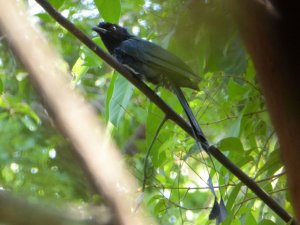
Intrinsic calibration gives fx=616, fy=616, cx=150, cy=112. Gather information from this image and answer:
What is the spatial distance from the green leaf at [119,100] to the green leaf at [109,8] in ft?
1.00

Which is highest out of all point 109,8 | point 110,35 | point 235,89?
point 110,35

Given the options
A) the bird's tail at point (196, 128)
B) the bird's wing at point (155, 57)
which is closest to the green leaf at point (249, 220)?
the bird's tail at point (196, 128)

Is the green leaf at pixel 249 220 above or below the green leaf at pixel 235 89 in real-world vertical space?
A: below

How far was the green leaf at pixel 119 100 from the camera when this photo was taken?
1969 millimetres

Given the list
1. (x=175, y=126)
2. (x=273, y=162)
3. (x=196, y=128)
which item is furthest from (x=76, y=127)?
(x=175, y=126)

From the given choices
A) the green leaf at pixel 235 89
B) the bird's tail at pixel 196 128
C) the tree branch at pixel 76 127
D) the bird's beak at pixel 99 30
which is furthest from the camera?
the bird's beak at pixel 99 30

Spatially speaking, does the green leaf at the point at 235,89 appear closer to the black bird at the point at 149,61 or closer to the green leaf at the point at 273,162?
the black bird at the point at 149,61

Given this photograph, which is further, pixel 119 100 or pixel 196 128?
pixel 119 100

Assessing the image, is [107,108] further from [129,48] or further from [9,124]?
[9,124]

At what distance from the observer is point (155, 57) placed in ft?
7.87

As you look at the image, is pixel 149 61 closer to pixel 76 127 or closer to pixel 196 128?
pixel 196 128

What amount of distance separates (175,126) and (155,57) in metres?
0.28

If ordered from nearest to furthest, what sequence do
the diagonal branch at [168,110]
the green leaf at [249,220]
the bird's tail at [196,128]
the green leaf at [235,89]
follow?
1. the diagonal branch at [168,110]
2. the bird's tail at [196,128]
3. the green leaf at [249,220]
4. the green leaf at [235,89]

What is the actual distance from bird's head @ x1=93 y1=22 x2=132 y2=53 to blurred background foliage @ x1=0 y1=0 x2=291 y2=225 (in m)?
0.06
